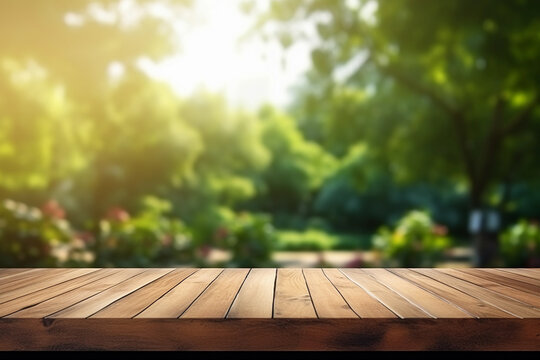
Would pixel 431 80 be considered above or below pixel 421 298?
above

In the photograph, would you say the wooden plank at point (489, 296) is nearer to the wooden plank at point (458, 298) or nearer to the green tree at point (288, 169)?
the wooden plank at point (458, 298)

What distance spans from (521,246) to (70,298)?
35.2ft

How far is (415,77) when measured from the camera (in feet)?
44.6

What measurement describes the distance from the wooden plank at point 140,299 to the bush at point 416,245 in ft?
25.5

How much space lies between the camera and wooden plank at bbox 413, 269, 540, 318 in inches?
91.8

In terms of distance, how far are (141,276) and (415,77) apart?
11.2 meters

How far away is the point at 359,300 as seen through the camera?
8.35 ft

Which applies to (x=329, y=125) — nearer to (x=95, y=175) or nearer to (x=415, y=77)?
(x=415, y=77)

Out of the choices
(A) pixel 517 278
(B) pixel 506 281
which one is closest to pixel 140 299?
A: (B) pixel 506 281

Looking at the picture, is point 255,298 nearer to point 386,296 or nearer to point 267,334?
point 267,334

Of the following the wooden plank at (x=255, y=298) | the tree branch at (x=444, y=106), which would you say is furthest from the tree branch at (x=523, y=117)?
the wooden plank at (x=255, y=298)

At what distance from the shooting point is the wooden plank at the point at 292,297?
2242 millimetres

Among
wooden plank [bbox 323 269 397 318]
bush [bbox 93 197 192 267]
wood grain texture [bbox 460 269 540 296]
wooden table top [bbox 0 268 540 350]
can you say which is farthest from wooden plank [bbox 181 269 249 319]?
bush [bbox 93 197 192 267]

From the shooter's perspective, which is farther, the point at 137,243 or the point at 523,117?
the point at 523,117
